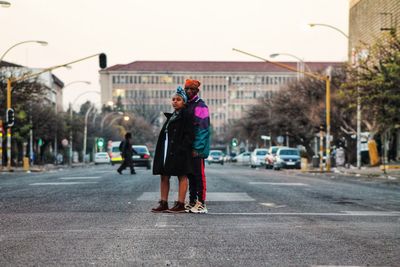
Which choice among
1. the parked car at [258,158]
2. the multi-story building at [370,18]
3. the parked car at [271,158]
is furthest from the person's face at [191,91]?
the multi-story building at [370,18]

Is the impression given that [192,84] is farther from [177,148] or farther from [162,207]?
[162,207]

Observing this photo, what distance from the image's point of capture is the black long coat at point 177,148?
39.7 feet

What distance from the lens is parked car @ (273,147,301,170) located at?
56.5 meters

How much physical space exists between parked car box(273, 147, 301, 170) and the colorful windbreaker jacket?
4455cm

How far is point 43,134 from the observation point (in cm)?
7944

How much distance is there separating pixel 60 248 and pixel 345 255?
8.30 ft

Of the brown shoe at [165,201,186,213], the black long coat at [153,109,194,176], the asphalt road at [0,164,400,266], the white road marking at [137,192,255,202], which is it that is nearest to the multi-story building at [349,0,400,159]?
the white road marking at [137,192,255,202]

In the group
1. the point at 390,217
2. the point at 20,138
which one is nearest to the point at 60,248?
the point at 390,217

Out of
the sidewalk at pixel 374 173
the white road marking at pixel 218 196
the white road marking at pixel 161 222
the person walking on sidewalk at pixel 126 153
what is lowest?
the sidewalk at pixel 374 173

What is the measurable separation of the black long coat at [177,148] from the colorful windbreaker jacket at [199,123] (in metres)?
0.08

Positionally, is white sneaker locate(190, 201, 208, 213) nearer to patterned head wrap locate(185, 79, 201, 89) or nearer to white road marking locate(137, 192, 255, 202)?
patterned head wrap locate(185, 79, 201, 89)

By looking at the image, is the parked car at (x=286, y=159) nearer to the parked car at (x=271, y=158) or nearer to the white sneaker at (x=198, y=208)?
the parked car at (x=271, y=158)

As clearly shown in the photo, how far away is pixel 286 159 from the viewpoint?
186 feet

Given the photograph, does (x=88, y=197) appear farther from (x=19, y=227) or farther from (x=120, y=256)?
(x=120, y=256)
